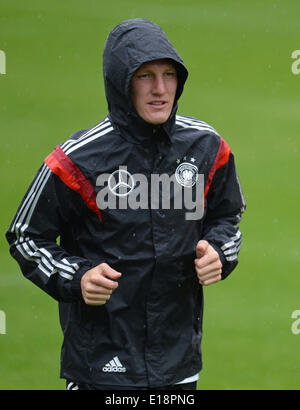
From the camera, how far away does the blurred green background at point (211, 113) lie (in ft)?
9.47

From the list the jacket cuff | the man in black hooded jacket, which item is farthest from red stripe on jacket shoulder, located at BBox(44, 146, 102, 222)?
the jacket cuff

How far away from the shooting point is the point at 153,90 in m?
1.76

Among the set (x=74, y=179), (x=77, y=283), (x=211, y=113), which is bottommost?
(x=77, y=283)

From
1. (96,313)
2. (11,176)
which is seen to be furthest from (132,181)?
(11,176)

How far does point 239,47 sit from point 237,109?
0.22 meters

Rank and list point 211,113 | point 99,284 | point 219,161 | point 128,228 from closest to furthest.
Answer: point 99,284
point 128,228
point 219,161
point 211,113

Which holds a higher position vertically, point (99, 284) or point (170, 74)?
point (170, 74)

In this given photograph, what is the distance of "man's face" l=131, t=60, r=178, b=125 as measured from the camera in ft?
5.77

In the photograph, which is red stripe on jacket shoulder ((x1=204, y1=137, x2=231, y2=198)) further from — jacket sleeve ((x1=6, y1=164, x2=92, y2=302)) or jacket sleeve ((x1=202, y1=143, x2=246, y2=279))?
jacket sleeve ((x1=6, y1=164, x2=92, y2=302))

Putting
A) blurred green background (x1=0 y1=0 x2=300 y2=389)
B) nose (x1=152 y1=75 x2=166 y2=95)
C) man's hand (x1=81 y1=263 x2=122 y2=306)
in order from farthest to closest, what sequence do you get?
1. blurred green background (x1=0 y1=0 x2=300 y2=389)
2. nose (x1=152 y1=75 x2=166 y2=95)
3. man's hand (x1=81 y1=263 x2=122 y2=306)

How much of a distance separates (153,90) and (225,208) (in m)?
0.33

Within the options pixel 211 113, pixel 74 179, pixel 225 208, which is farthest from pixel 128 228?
pixel 211 113

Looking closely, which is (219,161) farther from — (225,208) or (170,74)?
(170,74)

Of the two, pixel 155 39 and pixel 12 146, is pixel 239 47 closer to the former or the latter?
pixel 12 146
